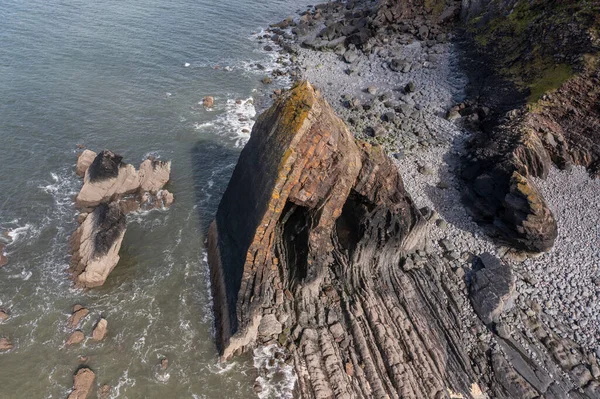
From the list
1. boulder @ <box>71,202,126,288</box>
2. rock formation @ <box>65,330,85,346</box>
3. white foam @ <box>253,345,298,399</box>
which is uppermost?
white foam @ <box>253,345,298,399</box>

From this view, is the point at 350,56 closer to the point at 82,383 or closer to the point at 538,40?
the point at 538,40

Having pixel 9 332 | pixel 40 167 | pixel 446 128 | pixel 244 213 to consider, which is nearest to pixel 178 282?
pixel 244 213

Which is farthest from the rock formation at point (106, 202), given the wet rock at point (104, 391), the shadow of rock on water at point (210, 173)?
the wet rock at point (104, 391)

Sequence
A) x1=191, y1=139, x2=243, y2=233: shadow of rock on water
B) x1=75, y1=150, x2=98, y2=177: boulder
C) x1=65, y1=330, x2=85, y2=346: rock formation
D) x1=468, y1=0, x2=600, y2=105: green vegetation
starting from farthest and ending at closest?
x1=468, y1=0, x2=600, y2=105: green vegetation, x1=75, y1=150, x2=98, y2=177: boulder, x1=191, y1=139, x2=243, y2=233: shadow of rock on water, x1=65, y1=330, x2=85, y2=346: rock formation

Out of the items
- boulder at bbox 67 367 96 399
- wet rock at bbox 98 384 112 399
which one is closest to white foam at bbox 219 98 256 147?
boulder at bbox 67 367 96 399

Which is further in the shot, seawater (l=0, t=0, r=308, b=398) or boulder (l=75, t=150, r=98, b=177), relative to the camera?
boulder (l=75, t=150, r=98, b=177)

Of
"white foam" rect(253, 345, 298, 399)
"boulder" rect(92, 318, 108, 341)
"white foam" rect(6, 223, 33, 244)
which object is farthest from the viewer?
"white foam" rect(6, 223, 33, 244)

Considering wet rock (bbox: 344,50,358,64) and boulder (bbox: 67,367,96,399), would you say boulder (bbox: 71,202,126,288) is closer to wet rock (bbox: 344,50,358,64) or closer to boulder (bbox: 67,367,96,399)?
boulder (bbox: 67,367,96,399)

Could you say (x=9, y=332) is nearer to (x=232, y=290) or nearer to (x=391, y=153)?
(x=232, y=290)

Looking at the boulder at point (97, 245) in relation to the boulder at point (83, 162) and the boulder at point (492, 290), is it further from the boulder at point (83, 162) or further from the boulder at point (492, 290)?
the boulder at point (492, 290)
